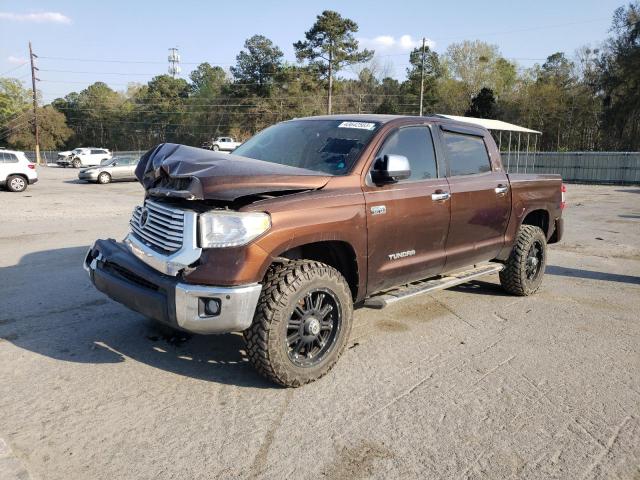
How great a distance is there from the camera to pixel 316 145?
4.22m

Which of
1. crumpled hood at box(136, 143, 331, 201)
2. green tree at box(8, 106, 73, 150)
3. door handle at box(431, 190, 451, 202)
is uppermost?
green tree at box(8, 106, 73, 150)

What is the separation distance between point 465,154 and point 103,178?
79.0 ft

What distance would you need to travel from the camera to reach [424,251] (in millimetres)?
4352

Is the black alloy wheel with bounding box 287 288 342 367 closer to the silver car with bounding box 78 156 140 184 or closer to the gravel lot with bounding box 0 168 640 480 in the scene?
the gravel lot with bounding box 0 168 640 480

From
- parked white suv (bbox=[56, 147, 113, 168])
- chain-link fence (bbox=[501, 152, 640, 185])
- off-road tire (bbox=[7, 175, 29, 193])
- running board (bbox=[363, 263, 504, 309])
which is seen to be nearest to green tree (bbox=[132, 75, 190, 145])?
parked white suv (bbox=[56, 147, 113, 168])

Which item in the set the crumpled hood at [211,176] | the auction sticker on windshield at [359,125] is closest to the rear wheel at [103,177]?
the crumpled hood at [211,176]

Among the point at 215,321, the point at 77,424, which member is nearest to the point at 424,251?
the point at 215,321

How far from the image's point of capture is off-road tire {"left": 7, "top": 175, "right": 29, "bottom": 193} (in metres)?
19.6

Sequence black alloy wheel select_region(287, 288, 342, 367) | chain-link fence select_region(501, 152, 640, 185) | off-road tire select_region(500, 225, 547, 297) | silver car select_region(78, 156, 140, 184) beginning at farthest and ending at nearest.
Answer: chain-link fence select_region(501, 152, 640, 185)
silver car select_region(78, 156, 140, 184)
off-road tire select_region(500, 225, 547, 297)
black alloy wheel select_region(287, 288, 342, 367)

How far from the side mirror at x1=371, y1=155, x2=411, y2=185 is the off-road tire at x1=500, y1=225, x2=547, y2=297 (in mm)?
2324

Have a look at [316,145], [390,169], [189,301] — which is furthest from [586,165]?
[189,301]

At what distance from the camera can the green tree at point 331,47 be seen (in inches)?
2088

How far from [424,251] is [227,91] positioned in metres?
67.6

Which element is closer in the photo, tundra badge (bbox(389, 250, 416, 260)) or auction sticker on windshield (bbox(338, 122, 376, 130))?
tundra badge (bbox(389, 250, 416, 260))
